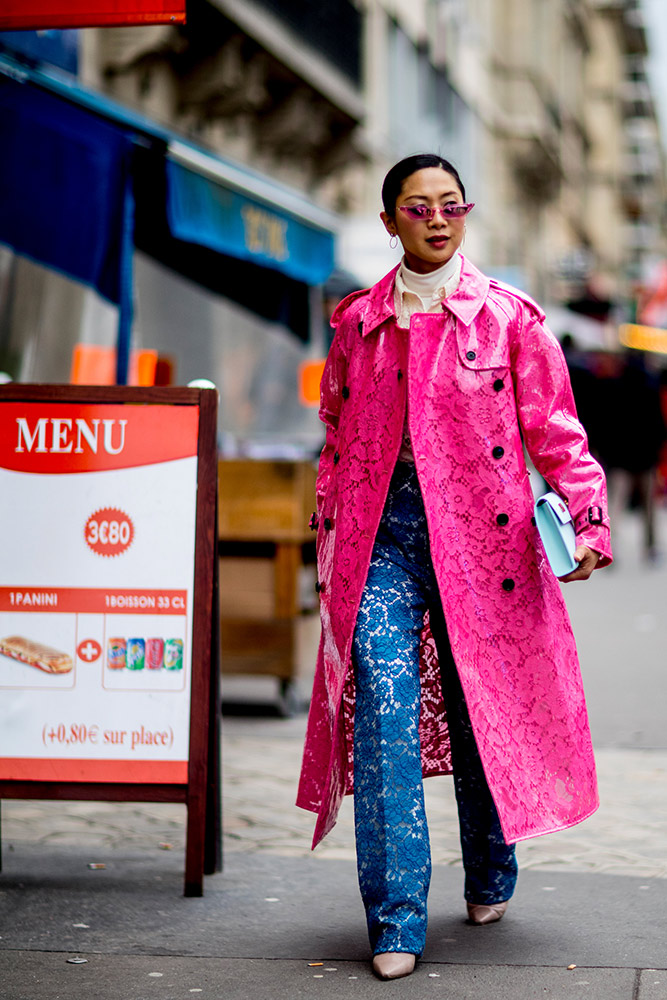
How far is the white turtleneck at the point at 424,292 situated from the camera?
12.9ft

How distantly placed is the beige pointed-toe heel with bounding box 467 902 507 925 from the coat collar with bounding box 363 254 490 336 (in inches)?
58.5

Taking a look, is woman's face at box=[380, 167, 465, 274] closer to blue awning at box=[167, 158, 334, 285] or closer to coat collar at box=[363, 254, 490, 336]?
coat collar at box=[363, 254, 490, 336]

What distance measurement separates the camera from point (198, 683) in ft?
14.7

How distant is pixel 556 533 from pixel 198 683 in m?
1.23

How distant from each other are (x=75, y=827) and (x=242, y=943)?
4.78ft

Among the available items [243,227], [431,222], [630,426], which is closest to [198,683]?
[431,222]

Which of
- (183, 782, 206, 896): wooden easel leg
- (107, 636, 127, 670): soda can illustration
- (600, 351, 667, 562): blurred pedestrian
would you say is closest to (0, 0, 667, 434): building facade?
(107, 636, 127, 670): soda can illustration

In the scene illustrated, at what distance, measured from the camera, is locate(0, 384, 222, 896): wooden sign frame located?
4445 mm

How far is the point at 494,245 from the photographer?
107 ft

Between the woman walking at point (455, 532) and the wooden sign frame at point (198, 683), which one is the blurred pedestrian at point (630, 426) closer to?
the wooden sign frame at point (198, 683)

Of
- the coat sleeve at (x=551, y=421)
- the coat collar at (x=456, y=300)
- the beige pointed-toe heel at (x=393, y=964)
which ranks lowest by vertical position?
the beige pointed-toe heel at (x=393, y=964)

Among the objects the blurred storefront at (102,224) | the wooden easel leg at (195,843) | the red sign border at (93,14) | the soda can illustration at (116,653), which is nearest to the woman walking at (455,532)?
the wooden easel leg at (195,843)

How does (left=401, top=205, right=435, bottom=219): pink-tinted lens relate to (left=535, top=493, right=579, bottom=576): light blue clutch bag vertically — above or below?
above

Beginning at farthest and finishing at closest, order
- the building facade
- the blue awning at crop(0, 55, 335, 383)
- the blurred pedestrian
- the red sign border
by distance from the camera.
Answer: the blurred pedestrian
the building facade
the blue awning at crop(0, 55, 335, 383)
the red sign border
